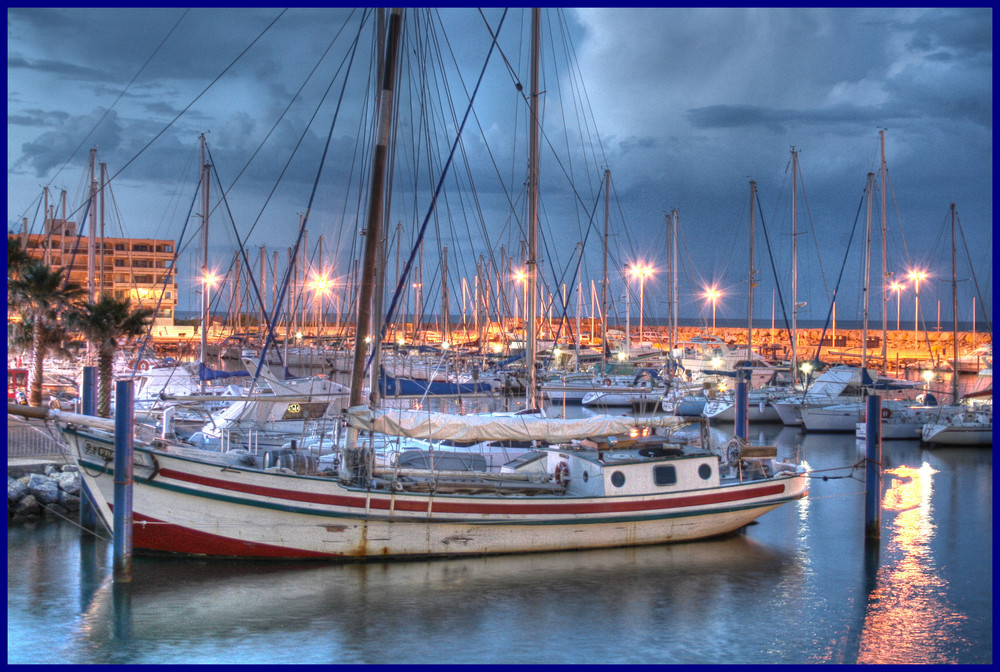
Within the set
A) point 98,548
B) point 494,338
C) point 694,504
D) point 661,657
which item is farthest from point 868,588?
point 494,338

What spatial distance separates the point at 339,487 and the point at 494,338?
69115 mm

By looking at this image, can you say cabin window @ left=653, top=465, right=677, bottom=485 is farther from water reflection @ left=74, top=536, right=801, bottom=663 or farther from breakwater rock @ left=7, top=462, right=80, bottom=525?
breakwater rock @ left=7, top=462, right=80, bottom=525

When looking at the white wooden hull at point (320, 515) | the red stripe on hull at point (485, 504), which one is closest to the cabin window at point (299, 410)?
the white wooden hull at point (320, 515)

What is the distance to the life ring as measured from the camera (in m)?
20.9

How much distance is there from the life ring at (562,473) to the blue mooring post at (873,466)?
734cm

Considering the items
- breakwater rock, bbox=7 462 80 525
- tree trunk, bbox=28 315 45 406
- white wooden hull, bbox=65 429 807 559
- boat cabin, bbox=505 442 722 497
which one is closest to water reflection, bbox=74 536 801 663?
white wooden hull, bbox=65 429 807 559

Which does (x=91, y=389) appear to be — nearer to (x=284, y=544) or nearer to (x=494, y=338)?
(x=284, y=544)

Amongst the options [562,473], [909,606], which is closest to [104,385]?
[562,473]

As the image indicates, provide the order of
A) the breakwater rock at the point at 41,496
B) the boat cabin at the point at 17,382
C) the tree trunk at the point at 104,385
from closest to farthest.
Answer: the breakwater rock at the point at 41,496 < the tree trunk at the point at 104,385 < the boat cabin at the point at 17,382

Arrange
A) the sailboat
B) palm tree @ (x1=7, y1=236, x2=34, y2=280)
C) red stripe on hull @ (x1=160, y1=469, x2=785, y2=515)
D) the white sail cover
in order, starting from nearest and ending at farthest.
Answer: red stripe on hull @ (x1=160, y1=469, x2=785, y2=515)
the sailboat
the white sail cover
palm tree @ (x1=7, y1=236, x2=34, y2=280)

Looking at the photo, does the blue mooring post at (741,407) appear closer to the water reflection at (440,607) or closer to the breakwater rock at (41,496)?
the water reflection at (440,607)

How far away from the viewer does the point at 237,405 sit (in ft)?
91.3

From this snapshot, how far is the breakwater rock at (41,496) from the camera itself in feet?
72.4

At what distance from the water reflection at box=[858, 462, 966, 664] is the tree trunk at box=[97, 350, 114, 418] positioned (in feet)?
80.1
